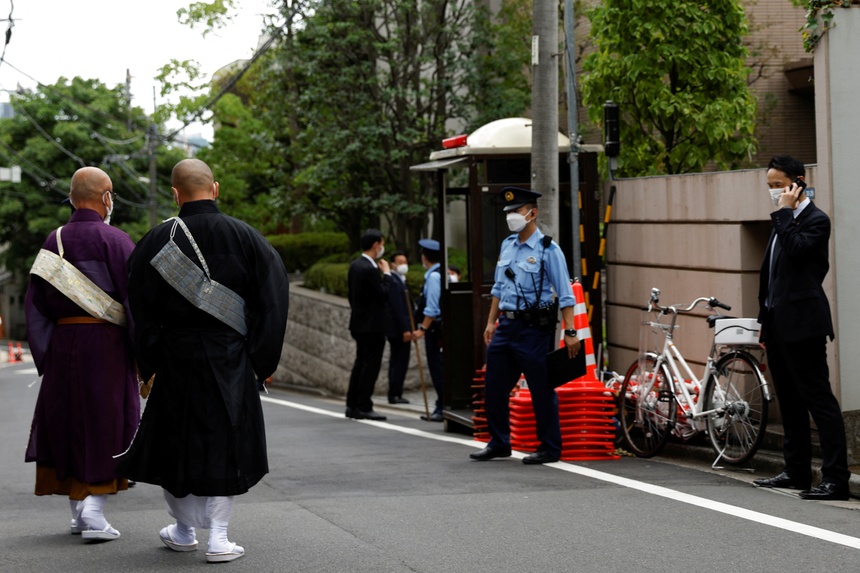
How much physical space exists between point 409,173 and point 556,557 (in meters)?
16.0

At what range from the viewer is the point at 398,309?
47.9ft

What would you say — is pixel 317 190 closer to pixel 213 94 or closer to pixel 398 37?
pixel 398 37

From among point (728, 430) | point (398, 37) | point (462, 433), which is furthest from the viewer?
point (398, 37)

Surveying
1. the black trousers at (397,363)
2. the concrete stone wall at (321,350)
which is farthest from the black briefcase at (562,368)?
the concrete stone wall at (321,350)

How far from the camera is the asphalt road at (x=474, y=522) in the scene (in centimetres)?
546

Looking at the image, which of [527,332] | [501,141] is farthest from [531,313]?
[501,141]

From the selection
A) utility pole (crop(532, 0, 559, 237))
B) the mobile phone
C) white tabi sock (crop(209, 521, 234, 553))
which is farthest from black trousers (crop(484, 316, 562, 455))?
white tabi sock (crop(209, 521, 234, 553))

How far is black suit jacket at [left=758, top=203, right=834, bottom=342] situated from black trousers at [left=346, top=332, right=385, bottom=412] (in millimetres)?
6771

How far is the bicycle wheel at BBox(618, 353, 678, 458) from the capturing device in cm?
902

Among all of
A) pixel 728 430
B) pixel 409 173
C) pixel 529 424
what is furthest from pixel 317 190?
pixel 728 430

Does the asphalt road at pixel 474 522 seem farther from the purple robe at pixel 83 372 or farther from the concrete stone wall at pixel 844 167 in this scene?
the concrete stone wall at pixel 844 167

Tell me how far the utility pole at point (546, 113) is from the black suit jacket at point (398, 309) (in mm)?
3619

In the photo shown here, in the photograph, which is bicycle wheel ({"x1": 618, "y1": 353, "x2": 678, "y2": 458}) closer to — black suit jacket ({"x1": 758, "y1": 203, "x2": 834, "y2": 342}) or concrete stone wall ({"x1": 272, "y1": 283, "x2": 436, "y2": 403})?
black suit jacket ({"x1": 758, "y1": 203, "x2": 834, "y2": 342})

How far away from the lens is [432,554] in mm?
5578
